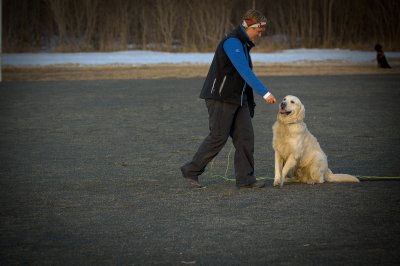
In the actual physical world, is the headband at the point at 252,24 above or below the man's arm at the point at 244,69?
above

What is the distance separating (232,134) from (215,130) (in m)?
0.24

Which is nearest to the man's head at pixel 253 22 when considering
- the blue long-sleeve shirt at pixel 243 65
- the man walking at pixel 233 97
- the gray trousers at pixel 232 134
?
the man walking at pixel 233 97

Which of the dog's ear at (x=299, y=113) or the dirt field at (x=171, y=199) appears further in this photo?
the dog's ear at (x=299, y=113)

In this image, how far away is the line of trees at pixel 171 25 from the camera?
140ft

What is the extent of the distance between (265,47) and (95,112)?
2569 centimetres

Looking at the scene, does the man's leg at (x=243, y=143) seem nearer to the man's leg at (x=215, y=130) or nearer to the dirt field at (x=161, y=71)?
the man's leg at (x=215, y=130)

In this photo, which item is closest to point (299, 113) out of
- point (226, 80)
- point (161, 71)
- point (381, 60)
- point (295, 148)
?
point (295, 148)

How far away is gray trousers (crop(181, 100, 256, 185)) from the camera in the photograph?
923 cm

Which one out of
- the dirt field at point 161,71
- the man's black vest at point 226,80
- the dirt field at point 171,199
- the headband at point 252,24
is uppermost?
the headband at point 252,24

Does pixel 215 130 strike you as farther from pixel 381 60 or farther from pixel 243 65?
pixel 381 60

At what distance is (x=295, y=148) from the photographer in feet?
31.1

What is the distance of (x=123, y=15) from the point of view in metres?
42.7

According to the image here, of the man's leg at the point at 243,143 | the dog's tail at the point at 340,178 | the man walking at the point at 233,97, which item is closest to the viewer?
the man walking at the point at 233,97

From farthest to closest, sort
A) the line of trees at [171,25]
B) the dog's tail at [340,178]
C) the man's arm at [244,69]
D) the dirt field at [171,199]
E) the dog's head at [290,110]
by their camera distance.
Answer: the line of trees at [171,25]
the dog's tail at [340,178]
the dog's head at [290,110]
the man's arm at [244,69]
the dirt field at [171,199]
